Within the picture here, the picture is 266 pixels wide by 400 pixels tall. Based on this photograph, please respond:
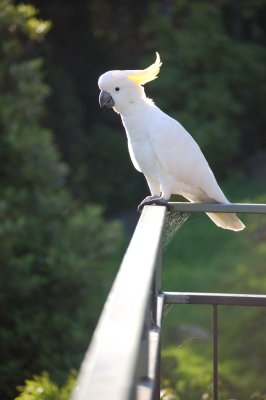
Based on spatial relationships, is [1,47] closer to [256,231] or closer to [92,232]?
[92,232]

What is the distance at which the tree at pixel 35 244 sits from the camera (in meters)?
4.67

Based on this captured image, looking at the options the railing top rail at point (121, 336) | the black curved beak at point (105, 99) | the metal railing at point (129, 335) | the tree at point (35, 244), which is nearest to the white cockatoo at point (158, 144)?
the black curved beak at point (105, 99)

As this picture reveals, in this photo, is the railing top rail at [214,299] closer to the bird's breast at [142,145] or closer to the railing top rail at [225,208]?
the railing top rail at [225,208]

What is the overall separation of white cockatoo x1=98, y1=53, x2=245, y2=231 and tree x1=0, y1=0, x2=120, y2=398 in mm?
1839

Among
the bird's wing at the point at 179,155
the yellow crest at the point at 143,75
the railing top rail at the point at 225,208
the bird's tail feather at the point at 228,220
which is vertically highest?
the yellow crest at the point at 143,75

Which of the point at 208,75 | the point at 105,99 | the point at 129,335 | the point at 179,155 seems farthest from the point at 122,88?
the point at 208,75

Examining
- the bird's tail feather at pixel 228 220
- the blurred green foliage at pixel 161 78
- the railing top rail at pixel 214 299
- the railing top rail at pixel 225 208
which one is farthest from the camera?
the blurred green foliage at pixel 161 78

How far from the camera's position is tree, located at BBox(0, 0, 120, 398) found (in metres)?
4.67

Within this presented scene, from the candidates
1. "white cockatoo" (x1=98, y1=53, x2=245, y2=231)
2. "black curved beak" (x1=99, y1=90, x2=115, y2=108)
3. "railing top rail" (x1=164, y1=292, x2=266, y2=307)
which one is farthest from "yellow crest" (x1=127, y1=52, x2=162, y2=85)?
"railing top rail" (x1=164, y1=292, x2=266, y2=307)

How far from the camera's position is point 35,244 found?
16.0 feet

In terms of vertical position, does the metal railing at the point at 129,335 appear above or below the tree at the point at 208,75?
below

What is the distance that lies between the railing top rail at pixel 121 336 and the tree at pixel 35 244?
3.48 metres

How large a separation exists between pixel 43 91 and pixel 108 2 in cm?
613

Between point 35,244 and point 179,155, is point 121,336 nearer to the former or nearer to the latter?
point 179,155
